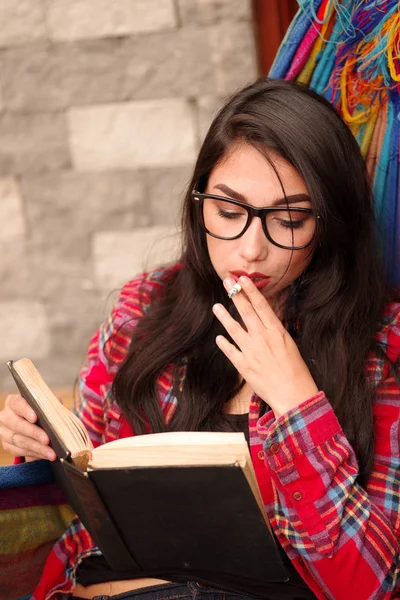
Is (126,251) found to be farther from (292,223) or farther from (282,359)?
(282,359)

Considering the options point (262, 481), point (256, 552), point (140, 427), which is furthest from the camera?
point (140, 427)

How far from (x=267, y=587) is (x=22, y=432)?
0.57 metres

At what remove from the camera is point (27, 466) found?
1643mm

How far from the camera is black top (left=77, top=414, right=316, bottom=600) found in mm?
1525

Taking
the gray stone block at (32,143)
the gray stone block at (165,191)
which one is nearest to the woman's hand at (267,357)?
the gray stone block at (165,191)

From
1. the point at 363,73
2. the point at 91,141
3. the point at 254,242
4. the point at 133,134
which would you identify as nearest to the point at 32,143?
the point at 91,141

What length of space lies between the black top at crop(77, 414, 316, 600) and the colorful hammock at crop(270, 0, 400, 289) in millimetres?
529

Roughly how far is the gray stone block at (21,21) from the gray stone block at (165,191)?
58 cm

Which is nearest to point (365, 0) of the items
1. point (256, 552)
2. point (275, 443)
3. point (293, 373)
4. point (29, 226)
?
point (293, 373)

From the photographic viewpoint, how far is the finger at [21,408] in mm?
1606

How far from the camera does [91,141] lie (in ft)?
8.77

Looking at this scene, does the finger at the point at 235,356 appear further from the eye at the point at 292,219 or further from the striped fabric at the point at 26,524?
the striped fabric at the point at 26,524

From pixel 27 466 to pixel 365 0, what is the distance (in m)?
1.24

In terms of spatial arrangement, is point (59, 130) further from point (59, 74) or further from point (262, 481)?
point (262, 481)
